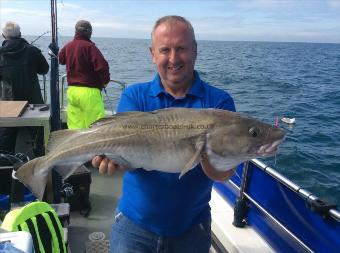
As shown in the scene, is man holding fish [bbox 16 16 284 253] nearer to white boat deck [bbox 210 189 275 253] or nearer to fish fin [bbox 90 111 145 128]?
fish fin [bbox 90 111 145 128]

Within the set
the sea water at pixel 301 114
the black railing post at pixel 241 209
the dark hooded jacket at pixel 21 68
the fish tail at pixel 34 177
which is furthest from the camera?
the sea water at pixel 301 114

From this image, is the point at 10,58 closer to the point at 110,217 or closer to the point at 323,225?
the point at 110,217

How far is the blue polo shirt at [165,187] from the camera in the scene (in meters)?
2.99

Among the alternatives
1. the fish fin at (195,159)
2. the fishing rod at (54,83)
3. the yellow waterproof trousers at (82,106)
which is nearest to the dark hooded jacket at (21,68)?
the yellow waterproof trousers at (82,106)

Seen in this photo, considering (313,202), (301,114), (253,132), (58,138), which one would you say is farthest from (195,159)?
(301,114)

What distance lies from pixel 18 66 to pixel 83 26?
4.44 ft

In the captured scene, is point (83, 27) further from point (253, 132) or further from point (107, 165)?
point (253, 132)

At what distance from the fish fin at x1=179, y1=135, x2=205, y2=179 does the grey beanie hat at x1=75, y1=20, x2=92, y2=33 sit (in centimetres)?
570

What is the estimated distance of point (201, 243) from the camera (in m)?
3.18

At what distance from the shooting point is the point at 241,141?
2.86 m

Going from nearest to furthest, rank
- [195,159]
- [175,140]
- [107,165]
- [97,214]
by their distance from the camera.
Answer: [195,159], [175,140], [107,165], [97,214]

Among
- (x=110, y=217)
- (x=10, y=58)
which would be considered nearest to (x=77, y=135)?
(x=110, y=217)

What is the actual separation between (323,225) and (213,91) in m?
1.54

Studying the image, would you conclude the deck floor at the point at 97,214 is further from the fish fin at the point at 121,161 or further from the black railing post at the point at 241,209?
the fish fin at the point at 121,161
